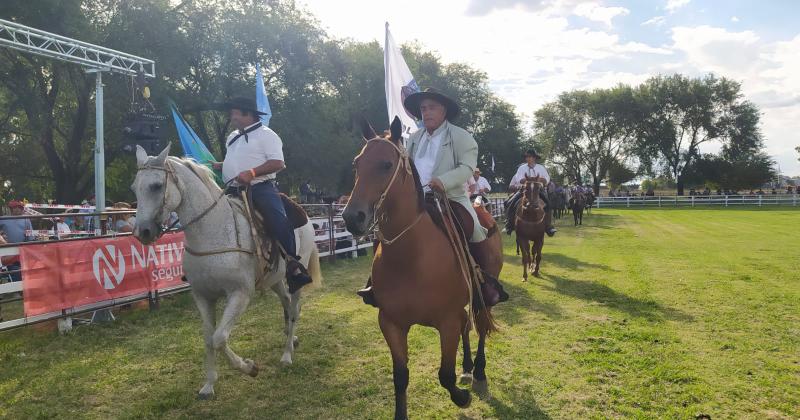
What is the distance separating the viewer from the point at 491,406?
4.54 meters

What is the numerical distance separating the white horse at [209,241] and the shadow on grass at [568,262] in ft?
30.9

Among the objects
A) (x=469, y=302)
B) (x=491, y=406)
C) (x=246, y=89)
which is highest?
(x=246, y=89)

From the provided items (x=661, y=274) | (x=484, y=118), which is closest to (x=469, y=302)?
(x=661, y=274)

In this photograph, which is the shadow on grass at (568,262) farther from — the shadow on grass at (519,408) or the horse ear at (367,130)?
the horse ear at (367,130)

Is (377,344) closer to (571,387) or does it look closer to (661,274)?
(571,387)

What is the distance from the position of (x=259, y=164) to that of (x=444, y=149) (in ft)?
7.32

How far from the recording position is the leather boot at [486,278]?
449cm

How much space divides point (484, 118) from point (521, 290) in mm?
48463

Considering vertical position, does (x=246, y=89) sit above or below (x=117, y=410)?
above

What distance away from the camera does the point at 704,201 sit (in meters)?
47.8

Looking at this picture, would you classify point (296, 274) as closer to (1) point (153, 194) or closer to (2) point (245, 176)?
(2) point (245, 176)

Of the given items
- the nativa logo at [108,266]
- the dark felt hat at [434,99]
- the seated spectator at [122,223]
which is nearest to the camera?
the dark felt hat at [434,99]

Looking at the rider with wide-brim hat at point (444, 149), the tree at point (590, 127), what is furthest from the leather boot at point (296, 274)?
the tree at point (590, 127)

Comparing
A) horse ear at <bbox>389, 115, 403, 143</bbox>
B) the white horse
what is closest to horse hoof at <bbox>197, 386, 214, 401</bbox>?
the white horse
